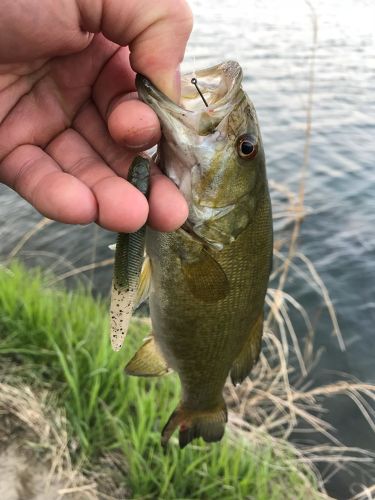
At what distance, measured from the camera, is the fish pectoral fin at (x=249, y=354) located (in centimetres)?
224

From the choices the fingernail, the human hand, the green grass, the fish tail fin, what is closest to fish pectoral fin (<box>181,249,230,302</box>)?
the human hand

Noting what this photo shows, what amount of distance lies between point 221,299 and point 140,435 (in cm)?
145

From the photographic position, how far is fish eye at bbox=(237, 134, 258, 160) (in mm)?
1792

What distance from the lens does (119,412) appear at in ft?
10.6

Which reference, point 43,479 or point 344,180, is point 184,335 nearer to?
point 43,479

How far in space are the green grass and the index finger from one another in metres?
2.11

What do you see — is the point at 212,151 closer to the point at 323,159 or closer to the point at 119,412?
the point at 119,412

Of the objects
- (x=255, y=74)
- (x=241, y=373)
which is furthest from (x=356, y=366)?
(x=255, y=74)

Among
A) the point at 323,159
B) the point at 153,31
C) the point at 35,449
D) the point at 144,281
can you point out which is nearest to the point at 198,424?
the point at 144,281

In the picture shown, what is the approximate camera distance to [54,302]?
4.20 m

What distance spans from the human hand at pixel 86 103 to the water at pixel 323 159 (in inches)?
13.5

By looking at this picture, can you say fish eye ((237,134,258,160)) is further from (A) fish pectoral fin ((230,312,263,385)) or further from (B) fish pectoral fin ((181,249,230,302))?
(A) fish pectoral fin ((230,312,263,385))

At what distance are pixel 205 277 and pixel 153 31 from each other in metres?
0.83

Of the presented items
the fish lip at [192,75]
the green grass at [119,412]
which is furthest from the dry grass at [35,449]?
the fish lip at [192,75]
